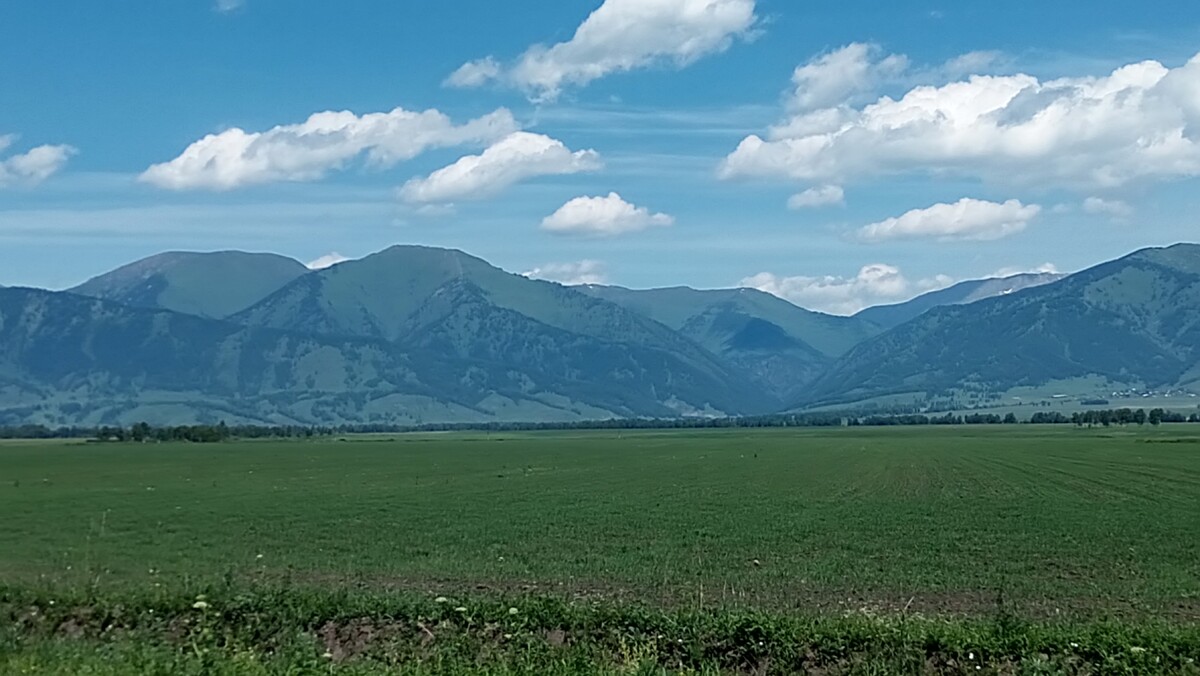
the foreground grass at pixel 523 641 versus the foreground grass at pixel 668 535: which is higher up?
the foreground grass at pixel 523 641

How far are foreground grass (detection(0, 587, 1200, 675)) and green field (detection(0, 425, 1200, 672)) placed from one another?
315 mm

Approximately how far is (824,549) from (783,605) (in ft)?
35.5

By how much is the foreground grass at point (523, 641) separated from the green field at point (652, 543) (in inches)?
12.4

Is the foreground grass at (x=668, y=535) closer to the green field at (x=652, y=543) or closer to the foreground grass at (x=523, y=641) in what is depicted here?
the green field at (x=652, y=543)

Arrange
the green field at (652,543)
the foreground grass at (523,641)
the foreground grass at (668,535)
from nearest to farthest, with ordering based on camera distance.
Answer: the foreground grass at (523,641) → the green field at (652,543) → the foreground grass at (668,535)

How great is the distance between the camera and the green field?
2061 cm

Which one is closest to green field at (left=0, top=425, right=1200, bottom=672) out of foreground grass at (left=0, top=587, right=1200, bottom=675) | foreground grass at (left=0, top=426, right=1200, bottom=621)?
foreground grass at (left=0, top=426, right=1200, bottom=621)

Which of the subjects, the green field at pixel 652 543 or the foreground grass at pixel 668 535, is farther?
the foreground grass at pixel 668 535

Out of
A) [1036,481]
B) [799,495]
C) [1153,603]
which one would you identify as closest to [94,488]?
[799,495]

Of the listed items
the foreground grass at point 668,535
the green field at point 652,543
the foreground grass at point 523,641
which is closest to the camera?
the foreground grass at point 523,641

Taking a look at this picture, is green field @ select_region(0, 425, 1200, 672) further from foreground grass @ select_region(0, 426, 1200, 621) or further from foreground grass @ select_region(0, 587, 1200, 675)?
foreground grass @ select_region(0, 587, 1200, 675)

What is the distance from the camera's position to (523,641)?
46.5 feet

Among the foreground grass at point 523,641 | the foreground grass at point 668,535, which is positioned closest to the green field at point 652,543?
the foreground grass at point 668,535

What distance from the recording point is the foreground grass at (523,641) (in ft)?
41.3
